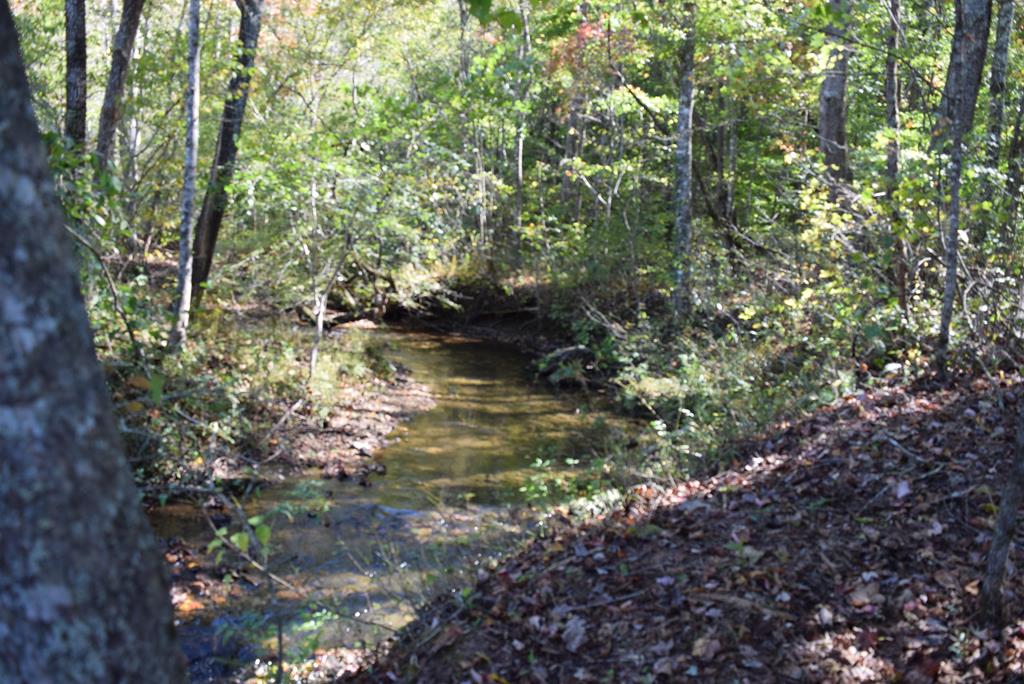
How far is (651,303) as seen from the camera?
17984 millimetres

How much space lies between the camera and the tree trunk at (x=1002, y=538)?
12.7 ft

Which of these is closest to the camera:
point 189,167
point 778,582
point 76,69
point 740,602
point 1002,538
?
point 1002,538

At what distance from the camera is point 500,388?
617 inches

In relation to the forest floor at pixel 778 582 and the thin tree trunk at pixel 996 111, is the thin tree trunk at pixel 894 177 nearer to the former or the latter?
the thin tree trunk at pixel 996 111

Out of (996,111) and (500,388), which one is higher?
(996,111)

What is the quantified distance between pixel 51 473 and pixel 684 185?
1504 cm

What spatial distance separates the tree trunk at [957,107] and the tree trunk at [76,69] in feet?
29.0

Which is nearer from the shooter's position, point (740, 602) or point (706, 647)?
point (706, 647)

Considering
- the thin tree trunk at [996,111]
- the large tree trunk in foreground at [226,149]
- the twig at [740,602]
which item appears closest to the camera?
the twig at [740,602]

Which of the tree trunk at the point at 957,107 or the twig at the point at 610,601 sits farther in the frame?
the tree trunk at the point at 957,107

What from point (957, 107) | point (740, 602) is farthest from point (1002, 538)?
point (957, 107)

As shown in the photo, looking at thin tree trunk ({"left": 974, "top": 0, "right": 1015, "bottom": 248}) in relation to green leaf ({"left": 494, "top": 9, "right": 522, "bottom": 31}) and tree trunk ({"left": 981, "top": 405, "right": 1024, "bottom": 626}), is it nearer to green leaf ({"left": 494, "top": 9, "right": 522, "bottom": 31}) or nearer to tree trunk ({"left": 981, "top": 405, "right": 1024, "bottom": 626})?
tree trunk ({"left": 981, "top": 405, "right": 1024, "bottom": 626})

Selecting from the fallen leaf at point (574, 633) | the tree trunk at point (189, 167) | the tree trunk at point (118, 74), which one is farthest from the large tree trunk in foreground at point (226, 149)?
the fallen leaf at point (574, 633)

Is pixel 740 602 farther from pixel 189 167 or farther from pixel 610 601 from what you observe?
pixel 189 167
